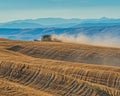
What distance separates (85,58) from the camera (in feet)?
327

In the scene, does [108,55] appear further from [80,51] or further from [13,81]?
[13,81]

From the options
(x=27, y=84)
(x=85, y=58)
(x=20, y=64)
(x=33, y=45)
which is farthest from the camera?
(x=33, y=45)

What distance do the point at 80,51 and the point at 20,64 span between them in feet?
122

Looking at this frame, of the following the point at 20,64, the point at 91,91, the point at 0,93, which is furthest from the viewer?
the point at 20,64

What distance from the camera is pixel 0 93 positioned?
53094 mm

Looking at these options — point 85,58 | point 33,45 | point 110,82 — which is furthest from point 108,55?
point 110,82

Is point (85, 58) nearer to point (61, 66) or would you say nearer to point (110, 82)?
point (61, 66)

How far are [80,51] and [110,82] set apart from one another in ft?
134

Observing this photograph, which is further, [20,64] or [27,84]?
[20,64]

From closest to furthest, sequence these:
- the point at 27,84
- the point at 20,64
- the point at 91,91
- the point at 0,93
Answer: the point at 0,93, the point at 91,91, the point at 27,84, the point at 20,64

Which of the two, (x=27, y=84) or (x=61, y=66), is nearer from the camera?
(x=27, y=84)

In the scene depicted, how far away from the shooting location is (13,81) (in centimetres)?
6438

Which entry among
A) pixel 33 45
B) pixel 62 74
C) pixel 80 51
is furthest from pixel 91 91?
pixel 33 45

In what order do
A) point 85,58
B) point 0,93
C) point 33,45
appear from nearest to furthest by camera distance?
point 0,93, point 85,58, point 33,45
